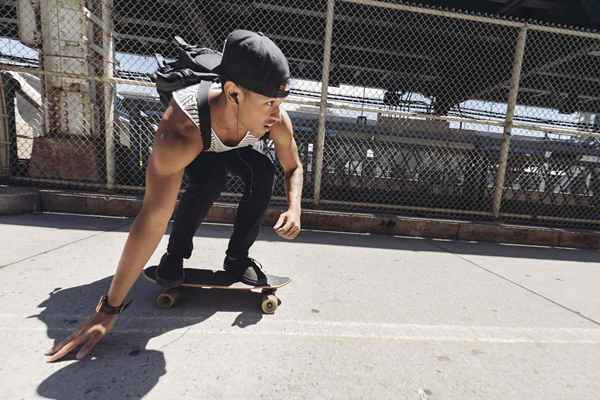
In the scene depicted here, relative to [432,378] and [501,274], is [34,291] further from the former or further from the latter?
[501,274]

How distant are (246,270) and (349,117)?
4.91 meters

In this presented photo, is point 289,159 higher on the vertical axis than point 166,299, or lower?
higher

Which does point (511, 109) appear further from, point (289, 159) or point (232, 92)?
point (232, 92)

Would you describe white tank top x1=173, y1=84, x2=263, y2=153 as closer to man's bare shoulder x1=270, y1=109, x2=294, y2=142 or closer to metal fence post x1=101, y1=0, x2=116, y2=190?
man's bare shoulder x1=270, y1=109, x2=294, y2=142

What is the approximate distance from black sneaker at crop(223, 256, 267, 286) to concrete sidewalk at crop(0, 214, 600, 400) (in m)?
0.15

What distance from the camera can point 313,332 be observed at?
1637mm

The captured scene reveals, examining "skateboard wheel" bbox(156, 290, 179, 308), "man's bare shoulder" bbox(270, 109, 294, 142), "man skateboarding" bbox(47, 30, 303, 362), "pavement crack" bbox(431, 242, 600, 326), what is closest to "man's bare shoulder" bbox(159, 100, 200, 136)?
"man skateboarding" bbox(47, 30, 303, 362)

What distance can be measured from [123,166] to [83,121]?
0.70 meters

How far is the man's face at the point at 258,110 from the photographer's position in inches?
49.9

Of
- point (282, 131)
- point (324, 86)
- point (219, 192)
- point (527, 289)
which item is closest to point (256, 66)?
point (282, 131)

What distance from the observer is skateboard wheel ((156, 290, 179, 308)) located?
1755 mm

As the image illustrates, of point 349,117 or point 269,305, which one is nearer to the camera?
point 269,305

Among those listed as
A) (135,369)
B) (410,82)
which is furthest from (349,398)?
(410,82)

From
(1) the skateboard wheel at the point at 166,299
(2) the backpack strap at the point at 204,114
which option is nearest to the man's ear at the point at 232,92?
(2) the backpack strap at the point at 204,114
